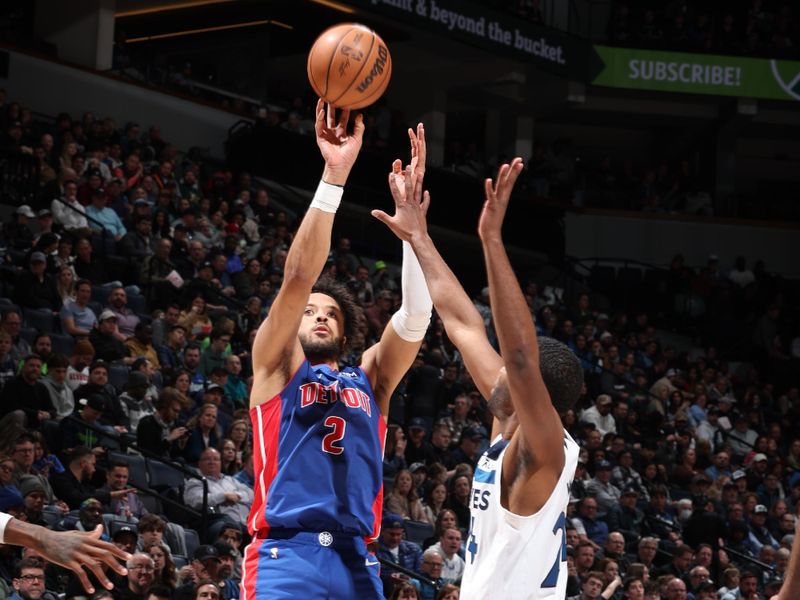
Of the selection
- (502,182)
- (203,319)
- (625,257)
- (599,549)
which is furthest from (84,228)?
(625,257)

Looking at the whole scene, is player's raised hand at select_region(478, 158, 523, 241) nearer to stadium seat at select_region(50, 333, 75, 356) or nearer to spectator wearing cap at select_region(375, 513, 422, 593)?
spectator wearing cap at select_region(375, 513, 422, 593)

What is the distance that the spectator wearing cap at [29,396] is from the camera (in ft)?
34.1

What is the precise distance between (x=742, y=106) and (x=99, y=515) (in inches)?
778

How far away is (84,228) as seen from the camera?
13461mm

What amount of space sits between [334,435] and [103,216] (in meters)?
10.1

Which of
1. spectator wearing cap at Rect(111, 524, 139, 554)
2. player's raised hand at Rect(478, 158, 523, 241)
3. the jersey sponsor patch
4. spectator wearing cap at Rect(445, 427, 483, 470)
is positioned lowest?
spectator wearing cap at Rect(445, 427, 483, 470)

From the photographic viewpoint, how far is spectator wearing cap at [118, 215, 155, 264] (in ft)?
46.6

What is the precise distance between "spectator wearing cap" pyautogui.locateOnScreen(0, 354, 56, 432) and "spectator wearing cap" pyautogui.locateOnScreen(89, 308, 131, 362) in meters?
1.29

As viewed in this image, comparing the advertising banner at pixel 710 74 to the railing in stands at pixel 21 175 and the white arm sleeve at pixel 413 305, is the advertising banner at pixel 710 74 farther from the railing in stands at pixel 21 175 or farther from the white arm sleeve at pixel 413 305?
the white arm sleeve at pixel 413 305

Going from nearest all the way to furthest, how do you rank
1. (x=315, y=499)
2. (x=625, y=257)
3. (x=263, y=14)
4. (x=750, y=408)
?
(x=315, y=499)
(x=750, y=408)
(x=263, y=14)
(x=625, y=257)

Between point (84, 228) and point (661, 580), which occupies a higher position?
point (84, 228)

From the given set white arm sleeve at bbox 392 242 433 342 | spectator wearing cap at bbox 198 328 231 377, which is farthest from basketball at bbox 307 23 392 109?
spectator wearing cap at bbox 198 328 231 377

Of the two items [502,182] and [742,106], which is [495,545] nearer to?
[502,182]

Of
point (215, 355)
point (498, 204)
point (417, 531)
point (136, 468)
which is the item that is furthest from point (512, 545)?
point (215, 355)
